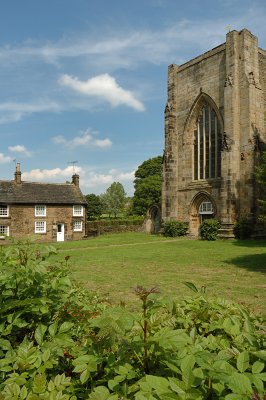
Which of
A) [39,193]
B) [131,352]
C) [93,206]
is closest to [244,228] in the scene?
[131,352]

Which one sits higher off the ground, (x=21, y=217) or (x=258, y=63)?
(x=258, y=63)

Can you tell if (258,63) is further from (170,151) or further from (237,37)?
(170,151)

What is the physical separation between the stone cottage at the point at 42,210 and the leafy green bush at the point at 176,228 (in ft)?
47.0

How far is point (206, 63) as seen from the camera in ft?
101

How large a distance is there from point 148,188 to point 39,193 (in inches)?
1040

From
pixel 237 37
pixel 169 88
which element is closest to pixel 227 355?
pixel 237 37

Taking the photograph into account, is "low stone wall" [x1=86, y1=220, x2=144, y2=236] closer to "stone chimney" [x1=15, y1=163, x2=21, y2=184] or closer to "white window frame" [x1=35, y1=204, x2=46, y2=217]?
"white window frame" [x1=35, y1=204, x2=46, y2=217]

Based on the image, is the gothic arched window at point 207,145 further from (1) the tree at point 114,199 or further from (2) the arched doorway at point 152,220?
(1) the tree at point 114,199

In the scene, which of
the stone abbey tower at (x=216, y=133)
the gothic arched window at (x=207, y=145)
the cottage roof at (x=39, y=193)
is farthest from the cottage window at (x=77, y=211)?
the gothic arched window at (x=207, y=145)

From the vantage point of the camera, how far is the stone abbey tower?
27.4 metres

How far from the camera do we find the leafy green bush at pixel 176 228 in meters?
32.0

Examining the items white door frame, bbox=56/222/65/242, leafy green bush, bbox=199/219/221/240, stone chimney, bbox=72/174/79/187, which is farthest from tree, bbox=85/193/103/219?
leafy green bush, bbox=199/219/221/240

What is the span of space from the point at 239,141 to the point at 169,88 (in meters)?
10.6

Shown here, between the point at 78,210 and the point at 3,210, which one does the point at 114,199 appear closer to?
the point at 78,210
